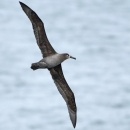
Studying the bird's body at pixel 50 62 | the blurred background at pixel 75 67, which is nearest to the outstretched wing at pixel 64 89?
the bird's body at pixel 50 62

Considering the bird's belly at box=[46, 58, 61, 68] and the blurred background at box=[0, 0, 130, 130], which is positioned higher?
the blurred background at box=[0, 0, 130, 130]

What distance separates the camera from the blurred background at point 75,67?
2844 inches

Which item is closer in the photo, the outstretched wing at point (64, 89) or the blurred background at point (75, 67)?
the outstretched wing at point (64, 89)

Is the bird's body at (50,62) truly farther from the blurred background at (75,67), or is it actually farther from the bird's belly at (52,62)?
the blurred background at (75,67)

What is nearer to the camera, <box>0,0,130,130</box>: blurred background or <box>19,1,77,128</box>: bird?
<box>19,1,77,128</box>: bird

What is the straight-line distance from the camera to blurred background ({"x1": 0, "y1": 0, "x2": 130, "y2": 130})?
2844 inches

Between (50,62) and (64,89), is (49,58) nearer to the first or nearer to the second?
(50,62)

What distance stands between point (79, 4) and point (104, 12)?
5125 millimetres

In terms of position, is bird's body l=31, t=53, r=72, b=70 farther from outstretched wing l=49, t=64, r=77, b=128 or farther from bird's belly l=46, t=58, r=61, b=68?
outstretched wing l=49, t=64, r=77, b=128

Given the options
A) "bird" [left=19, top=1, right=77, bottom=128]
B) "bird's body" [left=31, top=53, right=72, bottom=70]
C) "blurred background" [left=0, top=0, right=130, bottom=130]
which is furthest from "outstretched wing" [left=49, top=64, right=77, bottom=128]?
"blurred background" [left=0, top=0, right=130, bottom=130]

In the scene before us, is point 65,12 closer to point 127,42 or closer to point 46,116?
point 127,42

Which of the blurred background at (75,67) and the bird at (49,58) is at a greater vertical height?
the blurred background at (75,67)

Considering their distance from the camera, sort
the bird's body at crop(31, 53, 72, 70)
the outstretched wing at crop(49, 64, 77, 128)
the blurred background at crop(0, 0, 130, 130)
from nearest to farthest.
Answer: the bird's body at crop(31, 53, 72, 70) < the outstretched wing at crop(49, 64, 77, 128) < the blurred background at crop(0, 0, 130, 130)

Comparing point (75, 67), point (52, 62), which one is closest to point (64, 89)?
point (52, 62)
